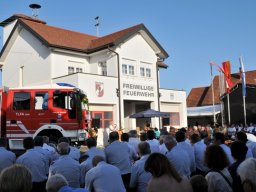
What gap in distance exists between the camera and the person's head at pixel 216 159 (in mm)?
4773

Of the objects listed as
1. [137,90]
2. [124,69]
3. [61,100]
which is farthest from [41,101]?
[137,90]

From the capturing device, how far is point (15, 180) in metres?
2.88

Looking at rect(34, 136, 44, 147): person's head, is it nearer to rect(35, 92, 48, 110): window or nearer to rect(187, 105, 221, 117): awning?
rect(35, 92, 48, 110): window

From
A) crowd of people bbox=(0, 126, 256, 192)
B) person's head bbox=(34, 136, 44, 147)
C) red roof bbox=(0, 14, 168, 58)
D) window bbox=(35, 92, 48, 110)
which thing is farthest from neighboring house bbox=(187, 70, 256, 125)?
person's head bbox=(34, 136, 44, 147)

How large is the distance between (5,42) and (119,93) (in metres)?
10.5

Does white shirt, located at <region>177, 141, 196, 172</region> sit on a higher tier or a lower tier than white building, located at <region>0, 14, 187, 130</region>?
lower

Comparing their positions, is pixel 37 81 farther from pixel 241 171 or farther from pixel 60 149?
pixel 241 171

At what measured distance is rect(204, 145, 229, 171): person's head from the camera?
4773mm

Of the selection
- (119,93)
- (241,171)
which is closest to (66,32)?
(119,93)

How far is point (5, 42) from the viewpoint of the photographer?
94.2 ft

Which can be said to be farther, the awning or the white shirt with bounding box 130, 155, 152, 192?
the awning

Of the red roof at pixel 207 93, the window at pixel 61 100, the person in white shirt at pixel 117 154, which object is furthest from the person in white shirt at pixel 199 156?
the red roof at pixel 207 93

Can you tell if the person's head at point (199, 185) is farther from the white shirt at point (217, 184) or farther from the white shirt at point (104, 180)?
the white shirt at point (104, 180)

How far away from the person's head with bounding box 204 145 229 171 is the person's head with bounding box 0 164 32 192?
2653mm
